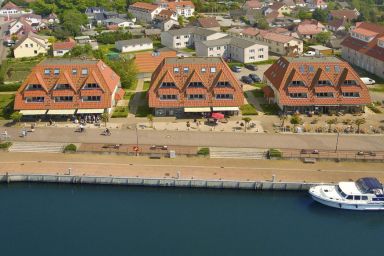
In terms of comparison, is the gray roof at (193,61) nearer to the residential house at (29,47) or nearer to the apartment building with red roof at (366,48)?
the apartment building with red roof at (366,48)

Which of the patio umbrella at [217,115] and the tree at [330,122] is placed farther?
the patio umbrella at [217,115]

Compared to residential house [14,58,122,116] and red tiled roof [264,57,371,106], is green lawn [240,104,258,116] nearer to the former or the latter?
red tiled roof [264,57,371,106]

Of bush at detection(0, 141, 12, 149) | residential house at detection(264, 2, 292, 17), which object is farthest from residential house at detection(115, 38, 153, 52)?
bush at detection(0, 141, 12, 149)

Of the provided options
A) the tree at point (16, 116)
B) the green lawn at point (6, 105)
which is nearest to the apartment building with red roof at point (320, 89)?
the tree at point (16, 116)

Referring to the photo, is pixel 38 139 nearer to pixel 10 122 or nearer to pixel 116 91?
pixel 10 122

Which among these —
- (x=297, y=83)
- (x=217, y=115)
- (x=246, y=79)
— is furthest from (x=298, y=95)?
(x=246, y=79)
